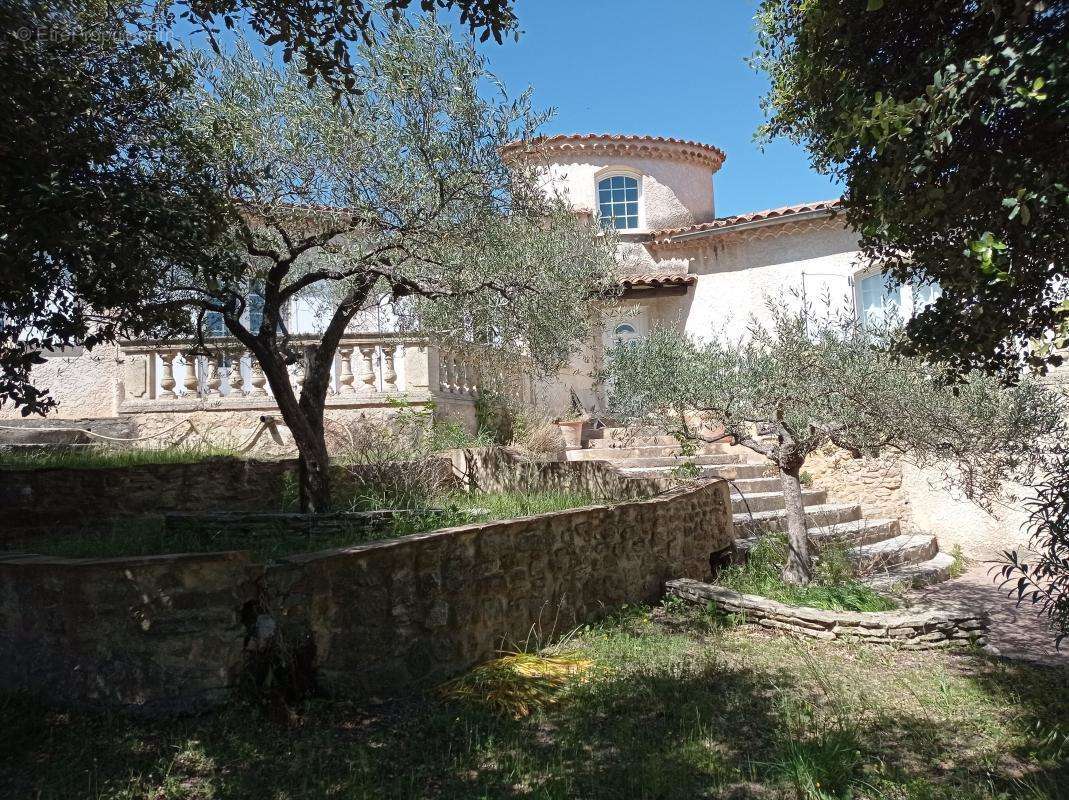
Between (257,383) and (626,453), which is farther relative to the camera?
(626,453)

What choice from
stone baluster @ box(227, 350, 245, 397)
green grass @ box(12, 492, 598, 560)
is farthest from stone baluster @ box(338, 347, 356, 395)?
green grass @ box(12, 492, 598, 560)

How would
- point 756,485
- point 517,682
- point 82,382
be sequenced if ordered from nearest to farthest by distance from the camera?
point 517,682, point 82,382, point 756,485

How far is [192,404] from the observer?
9.95 metres

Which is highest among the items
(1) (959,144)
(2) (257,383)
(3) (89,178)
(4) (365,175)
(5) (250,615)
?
(4) (365,175)

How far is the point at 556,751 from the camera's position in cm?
417

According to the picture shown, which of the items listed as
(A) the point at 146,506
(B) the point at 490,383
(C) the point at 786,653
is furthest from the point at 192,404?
(C) the point at 786,653

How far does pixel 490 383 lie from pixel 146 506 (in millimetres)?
5768

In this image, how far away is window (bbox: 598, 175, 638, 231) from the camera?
53.9ft

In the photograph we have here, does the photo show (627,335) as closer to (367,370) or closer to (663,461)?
(663,461)

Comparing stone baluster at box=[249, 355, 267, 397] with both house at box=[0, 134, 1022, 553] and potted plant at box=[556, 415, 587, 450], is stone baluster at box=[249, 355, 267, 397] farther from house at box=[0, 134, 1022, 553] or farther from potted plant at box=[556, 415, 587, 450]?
potted plant at box=[556, 415, 587, 450]

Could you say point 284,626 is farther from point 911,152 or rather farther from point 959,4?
point 959,4

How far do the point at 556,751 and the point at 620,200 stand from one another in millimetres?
13813

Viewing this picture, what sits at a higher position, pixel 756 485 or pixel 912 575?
pixel 756 485

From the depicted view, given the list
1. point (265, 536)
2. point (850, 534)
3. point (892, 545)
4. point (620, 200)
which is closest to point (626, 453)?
point (850, 534)
